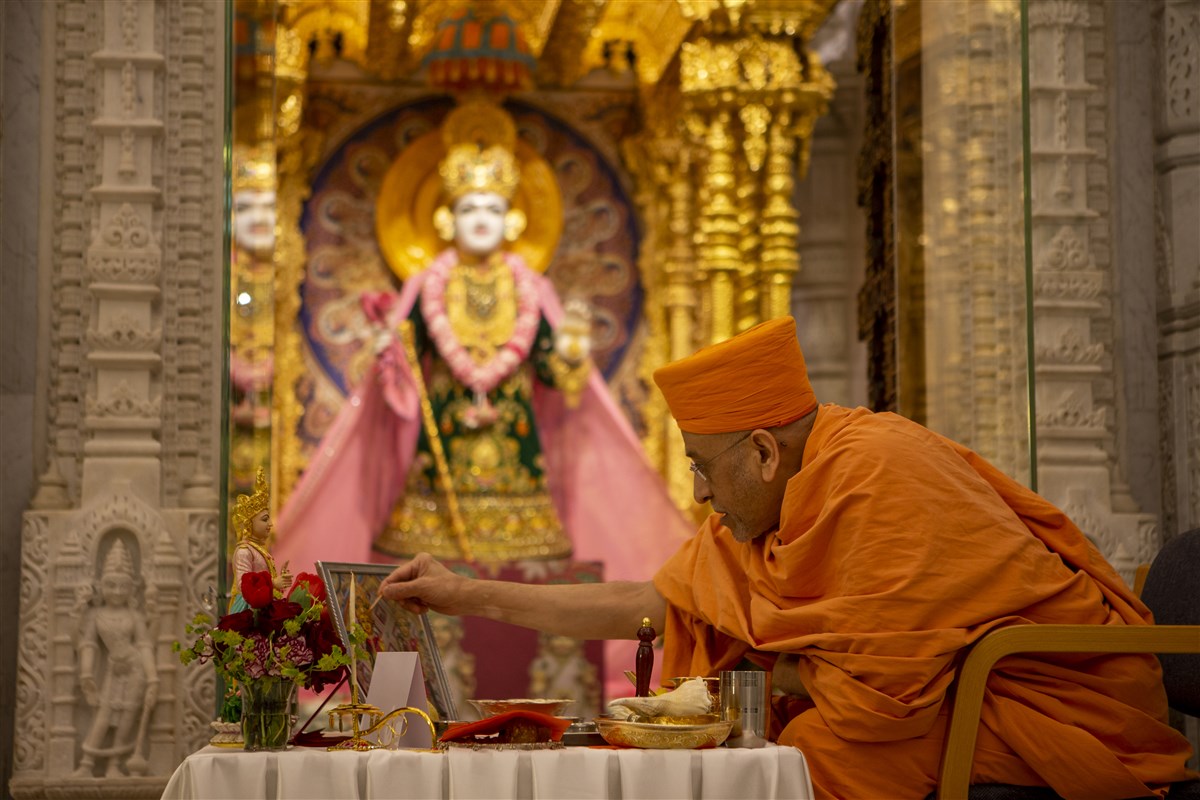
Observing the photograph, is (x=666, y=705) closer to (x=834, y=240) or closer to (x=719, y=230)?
(x=719, y=230)

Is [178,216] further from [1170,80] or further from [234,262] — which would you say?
[1170,80]

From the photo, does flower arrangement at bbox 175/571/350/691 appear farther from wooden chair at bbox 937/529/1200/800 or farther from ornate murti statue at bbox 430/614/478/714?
ornate murti statue at bbox 430/614/478/714

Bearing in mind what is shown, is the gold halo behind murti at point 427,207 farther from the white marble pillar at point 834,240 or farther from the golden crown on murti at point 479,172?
the white marble pillar at point 834,240

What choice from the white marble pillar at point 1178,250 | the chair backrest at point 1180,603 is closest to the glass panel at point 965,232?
the white marble pillar at point 1178,250

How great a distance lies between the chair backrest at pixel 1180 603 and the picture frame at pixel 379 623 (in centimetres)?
153

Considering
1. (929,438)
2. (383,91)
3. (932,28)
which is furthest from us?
(383,91)

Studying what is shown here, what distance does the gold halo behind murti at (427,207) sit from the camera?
7.58 meters

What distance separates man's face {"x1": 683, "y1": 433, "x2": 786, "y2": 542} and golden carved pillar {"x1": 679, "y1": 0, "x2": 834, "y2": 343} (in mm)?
4163

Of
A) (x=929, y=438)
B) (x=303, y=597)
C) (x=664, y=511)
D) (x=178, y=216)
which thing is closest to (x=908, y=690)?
(x=929, y=438)

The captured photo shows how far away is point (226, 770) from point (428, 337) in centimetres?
510

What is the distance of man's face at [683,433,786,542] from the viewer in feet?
9.40

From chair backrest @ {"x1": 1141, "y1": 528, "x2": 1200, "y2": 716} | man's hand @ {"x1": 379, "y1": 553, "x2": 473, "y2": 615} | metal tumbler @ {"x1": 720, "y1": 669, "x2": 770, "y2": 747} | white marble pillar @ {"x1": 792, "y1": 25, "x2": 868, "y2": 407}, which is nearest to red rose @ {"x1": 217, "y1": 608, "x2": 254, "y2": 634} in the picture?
man's hand @ {"x1": 379, "y1": 553, "x2": 473, "y2": 615}

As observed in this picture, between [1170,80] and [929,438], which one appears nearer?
[929,438]

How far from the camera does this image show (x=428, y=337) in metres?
Result: 7.25
